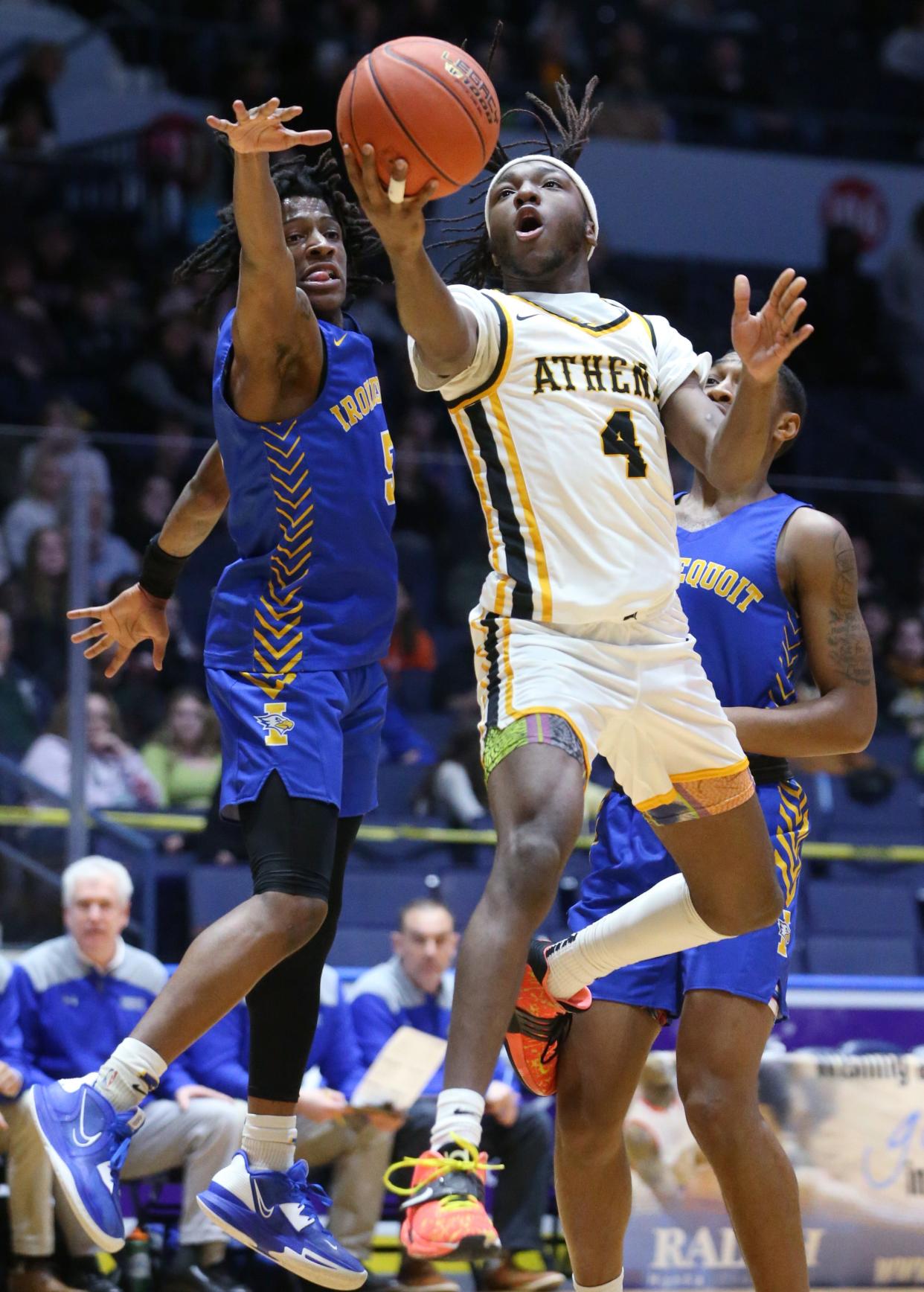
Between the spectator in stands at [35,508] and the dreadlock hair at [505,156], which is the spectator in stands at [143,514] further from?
the dreadlock hair at [505,156]

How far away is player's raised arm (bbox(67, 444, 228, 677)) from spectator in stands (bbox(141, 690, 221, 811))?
3.14m

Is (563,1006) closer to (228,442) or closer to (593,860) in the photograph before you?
(593,860)

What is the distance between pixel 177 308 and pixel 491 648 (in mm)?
9371

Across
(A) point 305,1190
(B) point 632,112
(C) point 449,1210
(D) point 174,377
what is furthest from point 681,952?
(B) point 632,112

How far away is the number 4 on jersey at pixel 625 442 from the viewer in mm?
4145

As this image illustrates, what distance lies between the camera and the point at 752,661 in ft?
16.4

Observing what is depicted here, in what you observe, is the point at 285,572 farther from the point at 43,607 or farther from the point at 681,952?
the point at 43,607

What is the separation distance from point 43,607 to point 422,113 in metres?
4.59

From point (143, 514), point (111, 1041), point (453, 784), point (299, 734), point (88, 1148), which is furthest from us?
point (453, 784)

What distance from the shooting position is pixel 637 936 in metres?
4.54

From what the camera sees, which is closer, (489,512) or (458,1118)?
(458,1118)

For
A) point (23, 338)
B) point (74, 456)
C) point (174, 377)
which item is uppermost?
point (23, 338)

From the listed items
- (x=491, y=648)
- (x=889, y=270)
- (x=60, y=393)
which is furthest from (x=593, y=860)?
(x=889, y=270)

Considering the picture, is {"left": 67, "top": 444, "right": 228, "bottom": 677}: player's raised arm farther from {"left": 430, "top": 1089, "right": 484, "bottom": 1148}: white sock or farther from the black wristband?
{"left": 430, "top": 1089, "right": 484, "bottom": 1148}: white sock
